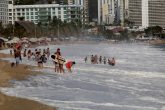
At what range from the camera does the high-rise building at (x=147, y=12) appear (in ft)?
628

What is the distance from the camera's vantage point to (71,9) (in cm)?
14538

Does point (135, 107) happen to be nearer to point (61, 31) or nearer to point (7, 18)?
point (61, 31)

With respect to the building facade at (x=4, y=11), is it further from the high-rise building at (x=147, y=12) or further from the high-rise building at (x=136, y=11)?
the high-rise building at (x=147, y=12)

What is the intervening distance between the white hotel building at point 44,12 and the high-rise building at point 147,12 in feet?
165

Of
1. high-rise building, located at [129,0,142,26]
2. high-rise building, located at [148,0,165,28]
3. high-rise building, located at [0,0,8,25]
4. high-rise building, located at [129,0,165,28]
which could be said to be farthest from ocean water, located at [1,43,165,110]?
high-rise building, located at [148,0,165,28]

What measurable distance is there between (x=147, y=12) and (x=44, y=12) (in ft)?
204

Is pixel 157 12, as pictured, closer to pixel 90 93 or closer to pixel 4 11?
pixel 4 11

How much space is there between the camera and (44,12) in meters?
146

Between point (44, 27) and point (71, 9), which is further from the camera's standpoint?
point (71, 9)

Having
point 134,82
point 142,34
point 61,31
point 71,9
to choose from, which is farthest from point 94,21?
point 134,82

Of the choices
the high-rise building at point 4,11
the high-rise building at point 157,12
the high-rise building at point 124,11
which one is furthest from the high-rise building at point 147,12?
the high-rise building at point 4,11

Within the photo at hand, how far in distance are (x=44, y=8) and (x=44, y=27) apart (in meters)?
17.8

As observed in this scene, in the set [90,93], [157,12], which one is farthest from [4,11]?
[90,93]

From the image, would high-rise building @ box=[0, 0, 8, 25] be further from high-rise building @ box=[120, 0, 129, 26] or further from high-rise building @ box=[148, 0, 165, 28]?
high-rise building @ box=[148, 0, 165, 28]
